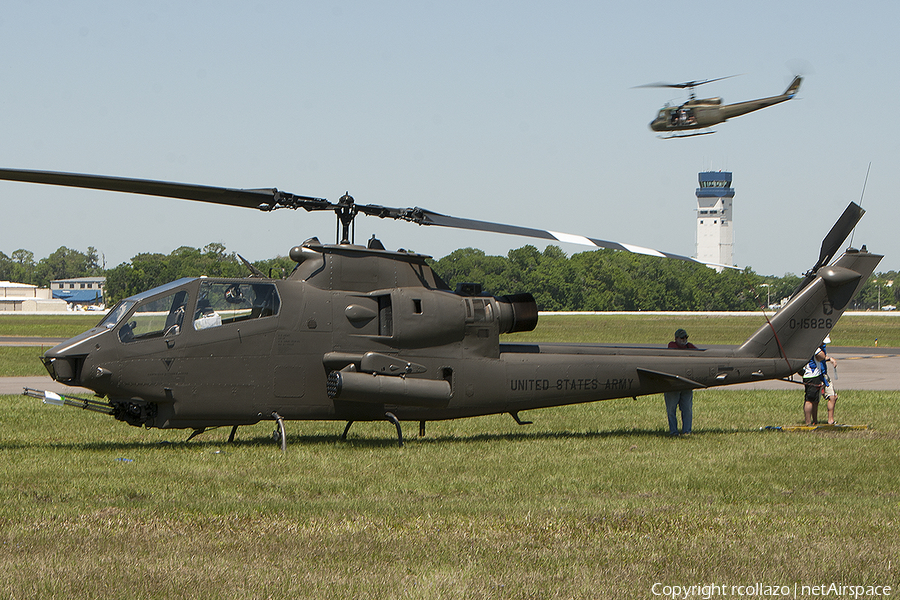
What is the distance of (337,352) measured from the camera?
13.5 meters

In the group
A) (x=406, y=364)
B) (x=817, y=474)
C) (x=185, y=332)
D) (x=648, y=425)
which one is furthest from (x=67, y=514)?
(x=648, y=425)

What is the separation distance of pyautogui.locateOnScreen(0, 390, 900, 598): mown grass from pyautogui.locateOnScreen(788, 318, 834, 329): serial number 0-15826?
1.90 metres

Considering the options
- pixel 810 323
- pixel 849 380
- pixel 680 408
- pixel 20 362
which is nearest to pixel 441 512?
pixel 680 408

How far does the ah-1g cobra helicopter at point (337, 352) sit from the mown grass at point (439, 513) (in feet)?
2.49

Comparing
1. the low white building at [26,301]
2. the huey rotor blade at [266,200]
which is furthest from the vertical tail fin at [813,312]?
the low white building at [26,301]

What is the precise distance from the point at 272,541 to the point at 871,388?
22.2 m

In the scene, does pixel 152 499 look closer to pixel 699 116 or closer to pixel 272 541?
pixel 272 541

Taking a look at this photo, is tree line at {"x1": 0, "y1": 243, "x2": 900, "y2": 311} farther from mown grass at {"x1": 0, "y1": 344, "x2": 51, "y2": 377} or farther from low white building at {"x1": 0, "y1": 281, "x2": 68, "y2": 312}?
mown grass at {"x1": 0, "y1": 344, "x2": 51, "y2": 377}

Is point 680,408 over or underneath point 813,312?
underneath

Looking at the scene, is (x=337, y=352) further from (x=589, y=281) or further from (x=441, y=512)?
(x=589, y=281)

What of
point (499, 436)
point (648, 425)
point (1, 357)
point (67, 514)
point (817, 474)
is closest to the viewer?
point (67, 514)

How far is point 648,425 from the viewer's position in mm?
17188

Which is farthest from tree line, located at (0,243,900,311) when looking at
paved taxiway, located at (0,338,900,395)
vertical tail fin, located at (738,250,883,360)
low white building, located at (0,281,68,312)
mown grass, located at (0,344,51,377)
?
vertical tail fin, located at (738,250,883,360)

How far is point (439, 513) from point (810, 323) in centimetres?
958
